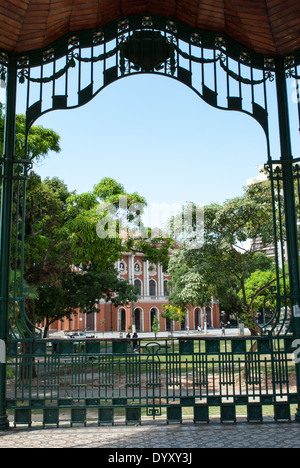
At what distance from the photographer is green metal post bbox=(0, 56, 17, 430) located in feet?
16.8

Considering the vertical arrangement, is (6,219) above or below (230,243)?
below

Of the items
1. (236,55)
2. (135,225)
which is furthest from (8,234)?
(135,225)

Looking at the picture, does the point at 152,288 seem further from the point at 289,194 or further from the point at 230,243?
the point at 289,194

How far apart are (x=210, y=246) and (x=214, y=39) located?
26.7ft

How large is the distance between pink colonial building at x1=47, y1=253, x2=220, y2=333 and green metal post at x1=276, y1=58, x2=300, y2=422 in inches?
1601

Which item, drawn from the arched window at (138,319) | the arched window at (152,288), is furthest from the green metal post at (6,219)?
the arched window at (152,288)

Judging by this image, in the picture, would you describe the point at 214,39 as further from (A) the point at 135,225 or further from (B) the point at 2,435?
(A) the point at 135,225

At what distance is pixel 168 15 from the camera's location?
5.80 m

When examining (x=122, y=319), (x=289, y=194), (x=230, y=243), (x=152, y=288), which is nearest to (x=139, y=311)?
(x=122, y=319)

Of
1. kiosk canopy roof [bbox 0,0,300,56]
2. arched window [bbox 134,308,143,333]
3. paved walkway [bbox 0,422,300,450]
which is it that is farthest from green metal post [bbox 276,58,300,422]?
arched window [bbox 134,308,143,333]

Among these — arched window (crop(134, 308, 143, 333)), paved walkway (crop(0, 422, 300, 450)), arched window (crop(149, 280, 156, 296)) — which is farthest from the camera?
arched window (crop(149, 280, 156, 296))

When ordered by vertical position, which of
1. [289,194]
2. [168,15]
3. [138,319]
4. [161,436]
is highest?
[168,15]

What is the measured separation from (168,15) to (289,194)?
9.40 ft

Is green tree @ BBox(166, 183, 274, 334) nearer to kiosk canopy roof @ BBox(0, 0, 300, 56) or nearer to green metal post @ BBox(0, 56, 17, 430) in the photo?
kiosk canopy roof @ BBox(0, 0, 300, 56)
